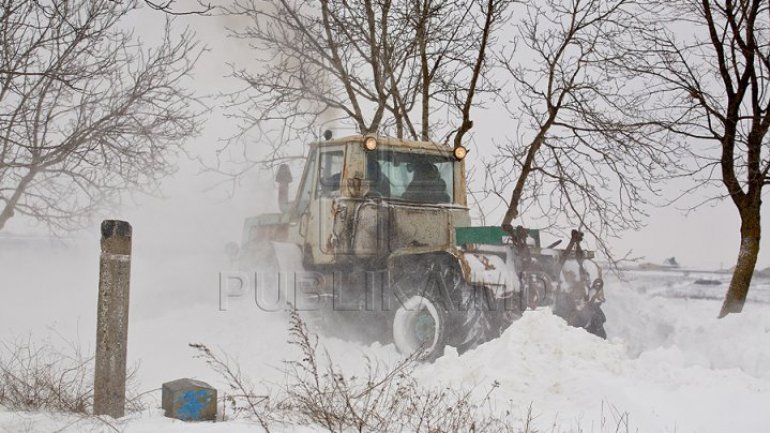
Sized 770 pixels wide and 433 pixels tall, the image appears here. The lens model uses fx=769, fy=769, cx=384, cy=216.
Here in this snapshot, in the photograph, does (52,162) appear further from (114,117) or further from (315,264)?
(315,264)

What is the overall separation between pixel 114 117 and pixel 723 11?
8.61 m

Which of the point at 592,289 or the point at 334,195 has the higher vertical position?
the point at 334,195

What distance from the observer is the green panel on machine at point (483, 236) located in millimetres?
7723

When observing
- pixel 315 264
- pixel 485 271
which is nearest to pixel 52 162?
pixel 315 264

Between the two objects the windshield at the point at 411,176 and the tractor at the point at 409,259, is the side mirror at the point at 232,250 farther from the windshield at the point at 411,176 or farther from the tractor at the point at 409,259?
the windshield at the point at 411,176

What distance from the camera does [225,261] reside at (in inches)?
477

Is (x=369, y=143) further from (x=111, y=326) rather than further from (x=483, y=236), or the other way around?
(x=111, y=326)

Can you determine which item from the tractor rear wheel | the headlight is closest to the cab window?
the headlight

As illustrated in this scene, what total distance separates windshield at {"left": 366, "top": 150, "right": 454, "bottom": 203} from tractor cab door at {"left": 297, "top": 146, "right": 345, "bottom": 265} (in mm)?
396

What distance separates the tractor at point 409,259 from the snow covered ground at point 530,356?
461 millimetres

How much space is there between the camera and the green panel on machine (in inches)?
304

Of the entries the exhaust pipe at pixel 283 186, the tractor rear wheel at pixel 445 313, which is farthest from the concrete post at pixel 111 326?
the exhaust pipe at pixel 283 186

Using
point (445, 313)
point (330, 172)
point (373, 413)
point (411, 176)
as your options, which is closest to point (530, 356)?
point (445, 313)

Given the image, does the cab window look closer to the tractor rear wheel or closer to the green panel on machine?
the tractor rear wheel
